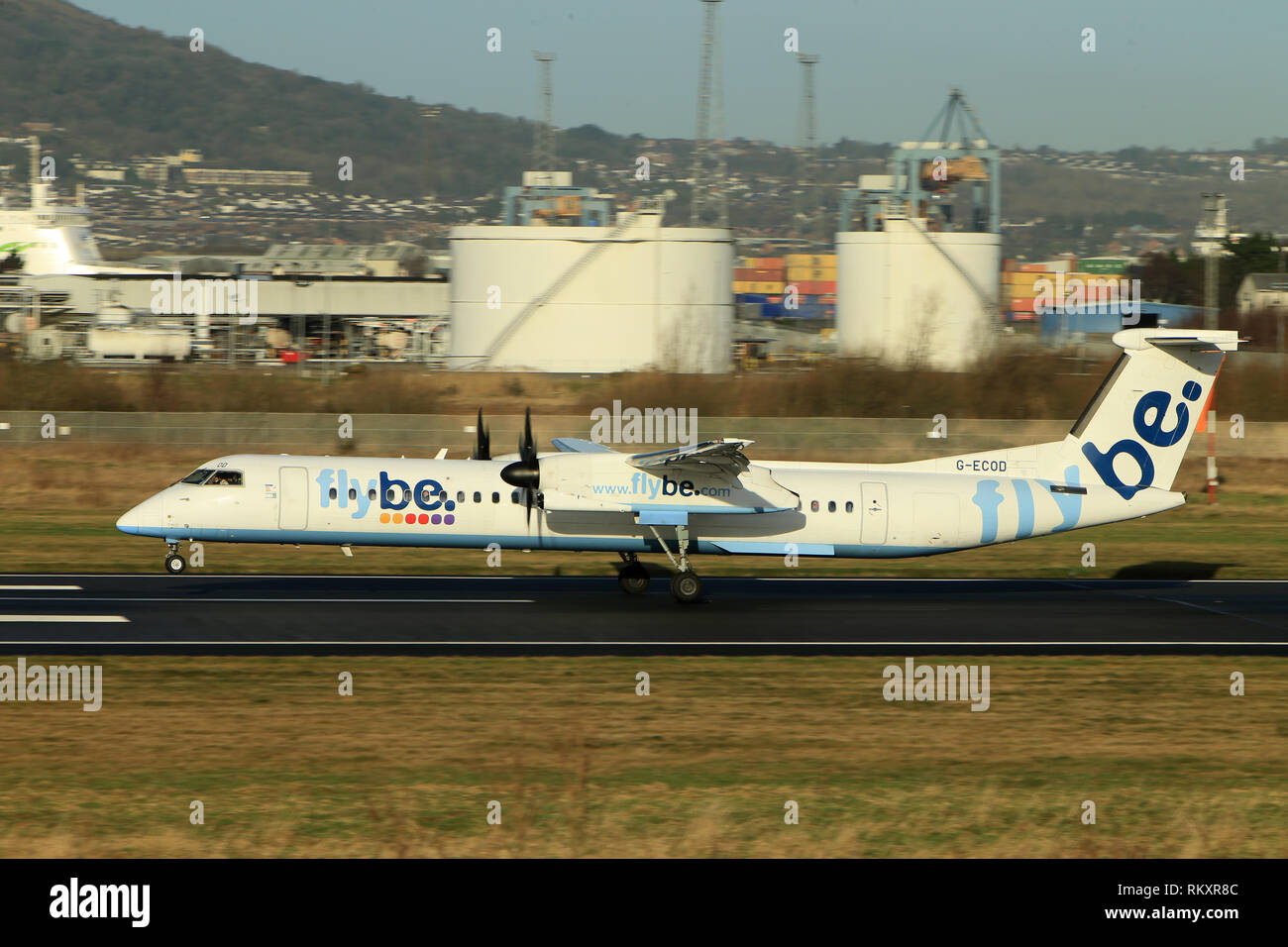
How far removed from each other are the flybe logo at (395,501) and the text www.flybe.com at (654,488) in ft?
9.71

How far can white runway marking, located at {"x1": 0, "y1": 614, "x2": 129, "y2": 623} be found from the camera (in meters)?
21.1

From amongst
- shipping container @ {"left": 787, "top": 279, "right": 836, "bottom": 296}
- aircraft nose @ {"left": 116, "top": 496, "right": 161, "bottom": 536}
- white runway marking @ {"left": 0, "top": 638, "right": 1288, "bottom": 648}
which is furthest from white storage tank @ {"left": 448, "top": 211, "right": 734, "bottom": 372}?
shipping container @ {"left": 787, "top": 279, "right": 836, "bottom": 296}

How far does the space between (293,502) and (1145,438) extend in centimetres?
1712

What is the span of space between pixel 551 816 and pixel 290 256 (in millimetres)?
90527

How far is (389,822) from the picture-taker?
1184 cm

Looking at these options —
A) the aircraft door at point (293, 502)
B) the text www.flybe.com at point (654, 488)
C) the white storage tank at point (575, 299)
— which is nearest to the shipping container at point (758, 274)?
the white storage tank at point (575, 299)

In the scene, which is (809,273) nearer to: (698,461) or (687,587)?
(687,587)

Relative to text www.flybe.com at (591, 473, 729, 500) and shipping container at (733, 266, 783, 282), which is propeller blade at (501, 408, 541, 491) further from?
shipping container at (733, 266, 783, 282)

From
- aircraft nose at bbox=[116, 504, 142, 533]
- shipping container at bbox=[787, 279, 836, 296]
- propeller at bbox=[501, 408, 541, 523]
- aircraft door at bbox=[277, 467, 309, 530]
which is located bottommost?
aircraft nose at bbox=[116, 504, 142, 533]

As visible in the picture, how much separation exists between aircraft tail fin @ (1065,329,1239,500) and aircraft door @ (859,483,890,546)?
4357mm

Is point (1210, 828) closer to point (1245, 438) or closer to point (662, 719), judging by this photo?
point (662, 719)

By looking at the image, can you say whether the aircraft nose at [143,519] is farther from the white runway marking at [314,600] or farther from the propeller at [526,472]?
the propeller at [526,472]

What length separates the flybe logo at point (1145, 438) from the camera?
2528 cm
